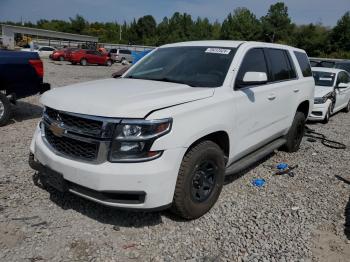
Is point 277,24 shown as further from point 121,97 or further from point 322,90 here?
point 121,97

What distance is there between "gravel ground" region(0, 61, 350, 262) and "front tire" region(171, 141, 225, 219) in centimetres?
21

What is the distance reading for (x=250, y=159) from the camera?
4.47 metres

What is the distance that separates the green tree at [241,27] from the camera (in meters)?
74.7

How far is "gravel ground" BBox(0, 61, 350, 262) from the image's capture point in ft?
10.2

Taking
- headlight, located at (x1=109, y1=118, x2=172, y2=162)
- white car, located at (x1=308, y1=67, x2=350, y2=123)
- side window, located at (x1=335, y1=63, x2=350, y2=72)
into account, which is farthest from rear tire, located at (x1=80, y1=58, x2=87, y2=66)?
headlight, located at (x1=109, y1=118, x2=172, y2=162)

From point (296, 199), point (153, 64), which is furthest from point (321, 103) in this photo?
point (153, 64)

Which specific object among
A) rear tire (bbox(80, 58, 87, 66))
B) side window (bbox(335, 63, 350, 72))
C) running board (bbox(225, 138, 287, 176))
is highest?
side window (bbox(335, 63, 350, 72))

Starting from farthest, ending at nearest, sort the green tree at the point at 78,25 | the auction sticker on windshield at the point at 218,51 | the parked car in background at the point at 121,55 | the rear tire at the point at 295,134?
1. the green tree at the point at 78,25
2. the parked car in background at the point at 121,55
3. the rear tire at the point at 295,134
4. the auction sticker on windshield at the point at 218,51

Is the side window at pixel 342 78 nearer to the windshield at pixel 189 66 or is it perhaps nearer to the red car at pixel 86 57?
the windshield at pixel 189 66

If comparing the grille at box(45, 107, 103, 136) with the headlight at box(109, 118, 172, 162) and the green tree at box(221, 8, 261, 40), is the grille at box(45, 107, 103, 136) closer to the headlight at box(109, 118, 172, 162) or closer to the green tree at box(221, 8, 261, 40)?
the headlight at box(109, 118, 172, 162)

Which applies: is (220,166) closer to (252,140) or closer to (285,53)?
(252,140)

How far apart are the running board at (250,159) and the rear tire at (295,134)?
452mm

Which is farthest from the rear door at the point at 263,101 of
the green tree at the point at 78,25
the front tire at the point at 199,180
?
the green tree at the point at 78,25

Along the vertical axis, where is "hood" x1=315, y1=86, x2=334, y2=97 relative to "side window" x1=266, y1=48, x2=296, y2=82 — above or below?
below
